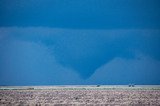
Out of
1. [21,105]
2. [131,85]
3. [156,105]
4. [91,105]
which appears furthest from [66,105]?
[131,85]

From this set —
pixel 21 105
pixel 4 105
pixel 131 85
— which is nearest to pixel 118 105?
pixel 21 105

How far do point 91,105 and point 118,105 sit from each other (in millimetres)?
3908

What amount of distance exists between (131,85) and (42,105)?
129128 mm

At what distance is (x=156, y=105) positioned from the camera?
36938 mm

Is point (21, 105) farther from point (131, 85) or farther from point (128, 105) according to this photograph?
point (131, 85)

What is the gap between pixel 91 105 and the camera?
1463 inches

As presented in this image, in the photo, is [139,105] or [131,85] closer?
[139,105]

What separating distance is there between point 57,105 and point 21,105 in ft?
17.1

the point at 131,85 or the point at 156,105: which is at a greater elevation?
the point at 131,85

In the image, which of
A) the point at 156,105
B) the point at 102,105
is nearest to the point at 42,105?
the point at 102,105

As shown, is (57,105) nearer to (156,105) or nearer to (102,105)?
Result: (102,105)

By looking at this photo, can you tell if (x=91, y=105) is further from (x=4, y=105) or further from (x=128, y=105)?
(x=4, y=105)

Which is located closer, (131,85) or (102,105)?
(102,105)

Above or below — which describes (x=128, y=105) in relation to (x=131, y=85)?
below
